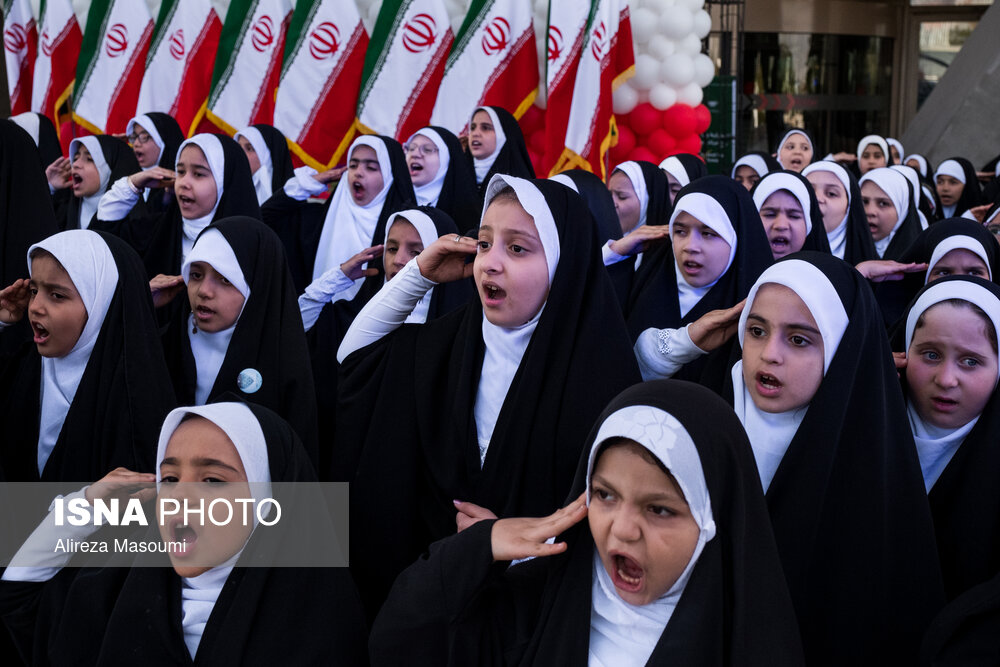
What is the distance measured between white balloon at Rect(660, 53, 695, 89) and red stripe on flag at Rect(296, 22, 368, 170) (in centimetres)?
207

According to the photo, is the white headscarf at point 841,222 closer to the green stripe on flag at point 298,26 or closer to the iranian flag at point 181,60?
the green stripe on flag at point 298,26

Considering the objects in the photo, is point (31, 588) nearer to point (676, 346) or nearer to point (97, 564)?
point (97, 564)

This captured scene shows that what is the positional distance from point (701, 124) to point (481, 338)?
5431 millimetres

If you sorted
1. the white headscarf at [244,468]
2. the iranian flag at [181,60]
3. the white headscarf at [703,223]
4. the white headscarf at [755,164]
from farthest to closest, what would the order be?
the iranian flag at [181,60]
the white headscarf at [755,164]
the white headscarf at [703,223]
the white headscarf at [244,468]

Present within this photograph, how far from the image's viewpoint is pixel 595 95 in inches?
256

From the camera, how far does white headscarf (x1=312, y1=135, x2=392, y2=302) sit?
481 centimetres

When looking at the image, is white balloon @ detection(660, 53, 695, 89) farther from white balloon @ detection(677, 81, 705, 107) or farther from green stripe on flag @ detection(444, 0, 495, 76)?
green stripe on flag @ detection(444, 0, 495, 76)

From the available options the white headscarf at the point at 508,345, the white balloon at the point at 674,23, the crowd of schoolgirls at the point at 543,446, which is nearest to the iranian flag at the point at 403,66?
the white balloon at the point at 674,23

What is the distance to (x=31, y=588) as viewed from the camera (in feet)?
6.79

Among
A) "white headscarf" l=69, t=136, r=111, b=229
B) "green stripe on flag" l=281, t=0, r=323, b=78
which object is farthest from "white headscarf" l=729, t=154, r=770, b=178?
"white headscarf" l=69, t=136, r=111, b=229

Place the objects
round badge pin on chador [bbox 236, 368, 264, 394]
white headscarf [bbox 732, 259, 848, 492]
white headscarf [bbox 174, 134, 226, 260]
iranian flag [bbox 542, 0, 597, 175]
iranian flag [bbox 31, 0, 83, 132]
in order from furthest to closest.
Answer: iranian flag [bbox 31, 0, 83, 132]
iranian flag [bbox 542, 0, 597, 175]
white headscarf [bbox 174, 134, 226, 260]
round badge pin on chador [bbox 236, 368, 264, 394]
white headscarf [bbox 732, 259, 848, 492]

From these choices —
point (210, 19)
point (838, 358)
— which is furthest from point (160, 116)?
point (838, 358)

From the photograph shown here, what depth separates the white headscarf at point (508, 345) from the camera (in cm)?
224

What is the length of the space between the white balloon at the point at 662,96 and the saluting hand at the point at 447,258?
16.3 ft
